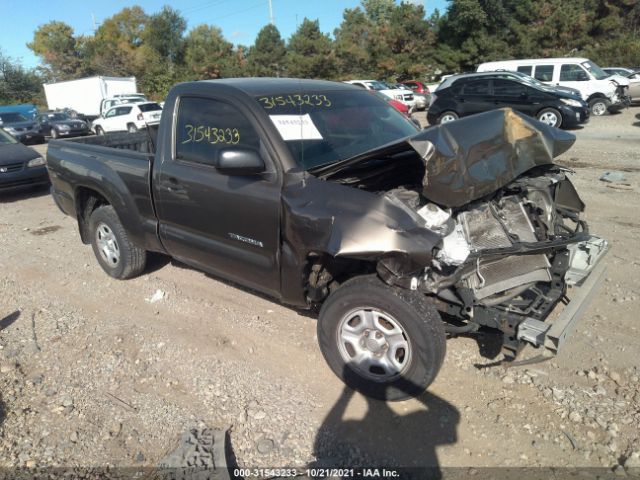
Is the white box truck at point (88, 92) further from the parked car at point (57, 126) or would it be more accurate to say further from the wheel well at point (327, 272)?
the wheel well at point (327, 272)

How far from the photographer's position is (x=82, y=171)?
4605 mm

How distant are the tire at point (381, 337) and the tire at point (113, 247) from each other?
2480mm

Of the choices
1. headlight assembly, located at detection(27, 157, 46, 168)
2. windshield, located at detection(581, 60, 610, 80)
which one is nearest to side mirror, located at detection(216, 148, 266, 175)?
headlight assembly, located at detection(27, 157, 46, 168)

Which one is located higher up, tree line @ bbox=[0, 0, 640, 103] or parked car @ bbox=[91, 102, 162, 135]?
tree line @ bbox=[0, 0, 640, 103]

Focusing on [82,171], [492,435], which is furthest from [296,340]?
[82,171]

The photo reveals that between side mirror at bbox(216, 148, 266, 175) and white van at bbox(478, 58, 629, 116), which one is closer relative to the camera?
side mirror at bbox(216, 148, 266, 175)

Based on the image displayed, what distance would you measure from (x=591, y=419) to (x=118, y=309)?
3.82 m

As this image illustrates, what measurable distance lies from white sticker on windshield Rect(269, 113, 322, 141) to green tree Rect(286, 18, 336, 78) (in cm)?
3826

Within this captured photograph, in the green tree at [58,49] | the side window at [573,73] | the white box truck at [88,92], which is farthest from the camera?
the green tree at [58,49]

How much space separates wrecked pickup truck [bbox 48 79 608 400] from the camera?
2.65 meters

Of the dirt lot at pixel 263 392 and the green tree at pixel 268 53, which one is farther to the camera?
the green tree at pixel 268 53

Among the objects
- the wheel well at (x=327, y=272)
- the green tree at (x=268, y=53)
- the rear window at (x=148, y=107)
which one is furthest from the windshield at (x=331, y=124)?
the green tree at (x=268, y=53)

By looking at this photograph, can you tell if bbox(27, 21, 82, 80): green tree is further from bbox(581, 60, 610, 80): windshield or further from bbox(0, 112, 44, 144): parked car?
bbox(581, 60, 610, 80): windshield

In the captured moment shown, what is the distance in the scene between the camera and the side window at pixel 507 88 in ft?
44.4
